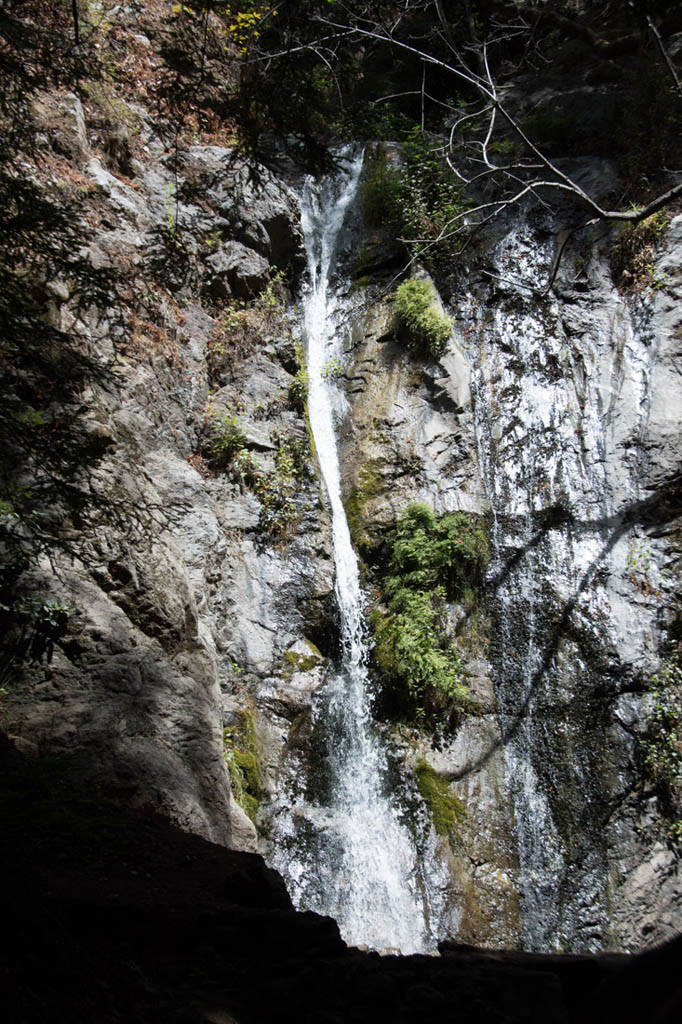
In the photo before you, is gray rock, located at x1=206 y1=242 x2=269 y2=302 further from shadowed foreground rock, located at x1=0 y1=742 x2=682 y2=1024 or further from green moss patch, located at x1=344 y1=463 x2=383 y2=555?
shadowed foreground rock, located at x1=0 y1=742 x2=682 y2=1024

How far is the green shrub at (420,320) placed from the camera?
32.4 ft

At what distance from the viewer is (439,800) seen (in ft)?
23.4

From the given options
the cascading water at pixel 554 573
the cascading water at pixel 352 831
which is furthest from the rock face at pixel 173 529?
the cascading water at pixel 554 573

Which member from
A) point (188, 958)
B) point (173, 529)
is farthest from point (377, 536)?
point (188, 958)

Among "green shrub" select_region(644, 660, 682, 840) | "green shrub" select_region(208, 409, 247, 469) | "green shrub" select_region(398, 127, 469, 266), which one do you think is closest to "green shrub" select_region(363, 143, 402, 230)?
"green shrub" select_region(398, 127, 469, 266)

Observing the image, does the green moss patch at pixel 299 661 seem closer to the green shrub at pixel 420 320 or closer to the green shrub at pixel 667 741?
the green shrub at pixel 667 741

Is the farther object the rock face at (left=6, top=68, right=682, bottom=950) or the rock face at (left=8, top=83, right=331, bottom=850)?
the rock face at (left=6, top=68, right=682, bottom=950)

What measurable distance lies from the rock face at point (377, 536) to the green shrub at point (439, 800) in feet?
0.35

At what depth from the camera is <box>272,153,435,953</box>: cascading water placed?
6270mm

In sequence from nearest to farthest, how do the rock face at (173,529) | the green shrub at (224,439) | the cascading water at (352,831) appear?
the rock face at (173,529), the cascading water at (352,831), the green shrub at (224,439)

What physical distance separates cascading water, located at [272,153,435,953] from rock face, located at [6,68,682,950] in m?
0.25

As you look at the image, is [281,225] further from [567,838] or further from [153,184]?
[567,838]

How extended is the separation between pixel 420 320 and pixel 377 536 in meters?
3.83

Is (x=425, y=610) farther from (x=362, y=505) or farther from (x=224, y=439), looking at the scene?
(x=224, y=439)
